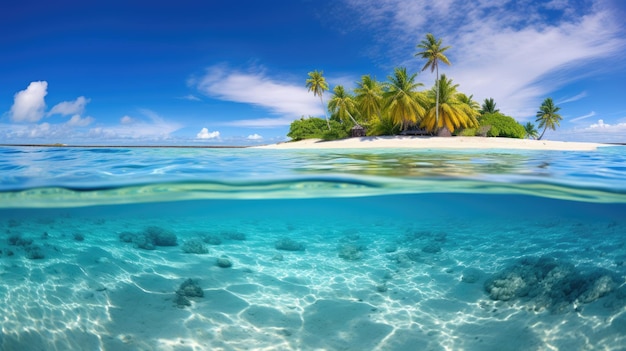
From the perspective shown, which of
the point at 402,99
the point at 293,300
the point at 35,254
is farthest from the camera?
the point at 402,99

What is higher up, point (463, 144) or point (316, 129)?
point (316, 129)

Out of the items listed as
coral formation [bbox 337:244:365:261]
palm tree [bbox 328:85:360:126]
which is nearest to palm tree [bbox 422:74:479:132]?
palm tree [bbox 328:85:360:126]

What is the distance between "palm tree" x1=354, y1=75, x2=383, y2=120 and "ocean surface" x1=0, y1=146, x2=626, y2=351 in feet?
120

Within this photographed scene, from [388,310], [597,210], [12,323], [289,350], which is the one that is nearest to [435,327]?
[388,310]

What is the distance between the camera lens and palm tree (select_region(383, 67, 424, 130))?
140 ft

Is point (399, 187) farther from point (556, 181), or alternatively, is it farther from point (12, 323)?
point (12, 323)

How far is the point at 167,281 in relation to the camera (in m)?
7.09

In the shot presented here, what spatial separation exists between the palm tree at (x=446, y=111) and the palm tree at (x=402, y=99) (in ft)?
4.97

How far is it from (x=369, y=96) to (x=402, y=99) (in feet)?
23.3

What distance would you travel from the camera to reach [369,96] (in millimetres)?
48906

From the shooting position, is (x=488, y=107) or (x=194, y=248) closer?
(x=194, y=248)

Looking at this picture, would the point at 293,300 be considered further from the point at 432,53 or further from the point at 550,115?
the point at 550,115

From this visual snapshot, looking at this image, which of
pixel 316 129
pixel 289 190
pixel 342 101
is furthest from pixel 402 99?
pixel 289 190

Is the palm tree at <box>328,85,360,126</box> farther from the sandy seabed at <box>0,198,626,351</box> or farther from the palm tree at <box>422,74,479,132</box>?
the sandy seabed at <box>0,198,626,351</box>
